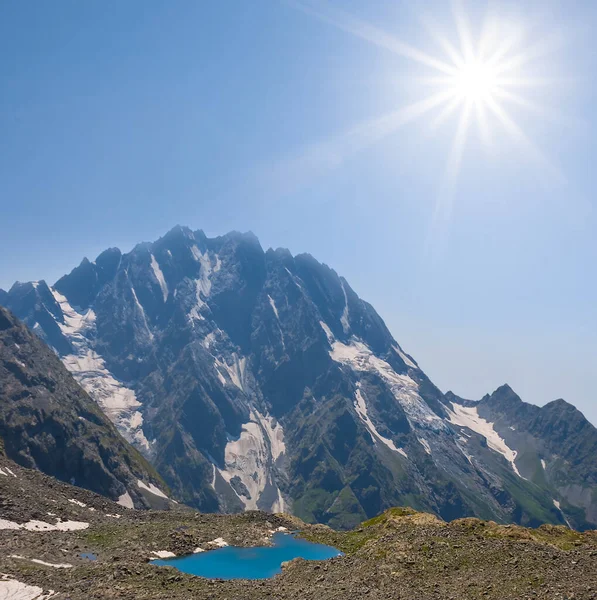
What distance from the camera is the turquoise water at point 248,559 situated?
64.8 meters

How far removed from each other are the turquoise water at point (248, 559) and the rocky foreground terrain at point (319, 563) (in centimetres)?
268

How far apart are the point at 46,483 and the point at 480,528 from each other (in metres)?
92.8

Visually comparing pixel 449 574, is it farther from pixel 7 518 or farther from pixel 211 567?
pixel 7 518

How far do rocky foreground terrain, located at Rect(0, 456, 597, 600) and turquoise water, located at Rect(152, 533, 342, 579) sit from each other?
2.68 meters

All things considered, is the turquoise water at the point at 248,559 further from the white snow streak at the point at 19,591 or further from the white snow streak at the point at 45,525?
the white snow streak at the point at 45,525

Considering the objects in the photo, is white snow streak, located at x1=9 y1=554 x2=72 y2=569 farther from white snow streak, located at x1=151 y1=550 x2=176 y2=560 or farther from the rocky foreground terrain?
white snow streak, located at x1=151 y1=550 x2=176 y2=560

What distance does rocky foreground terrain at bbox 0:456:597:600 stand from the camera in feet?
157

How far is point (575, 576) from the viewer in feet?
152

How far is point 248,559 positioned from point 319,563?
14.1 meters

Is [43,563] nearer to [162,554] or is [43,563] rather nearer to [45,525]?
[162,554]

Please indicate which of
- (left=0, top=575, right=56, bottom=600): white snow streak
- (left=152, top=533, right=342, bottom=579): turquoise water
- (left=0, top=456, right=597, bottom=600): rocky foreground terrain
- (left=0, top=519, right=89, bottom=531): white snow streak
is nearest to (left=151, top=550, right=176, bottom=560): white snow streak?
(left=0, top=456, right=597, bottom=600): rocky foreground terrain

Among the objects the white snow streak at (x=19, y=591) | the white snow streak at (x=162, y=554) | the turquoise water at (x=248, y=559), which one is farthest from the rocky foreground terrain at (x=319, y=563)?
the turquoise water at (x=248, y=559)

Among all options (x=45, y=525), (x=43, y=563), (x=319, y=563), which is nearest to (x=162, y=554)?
(x=43, y=563)

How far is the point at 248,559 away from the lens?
72.9 metres
